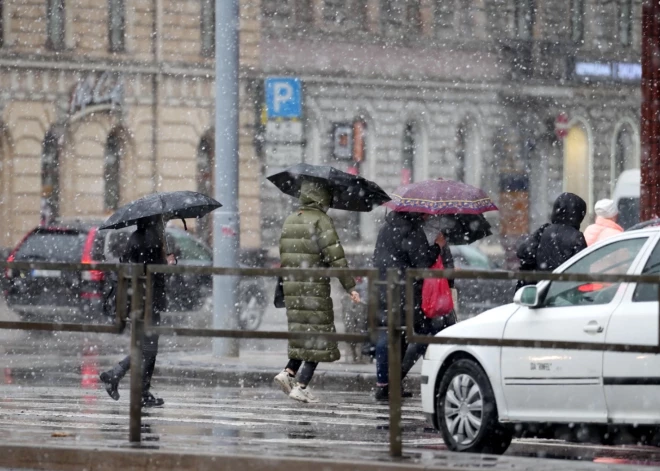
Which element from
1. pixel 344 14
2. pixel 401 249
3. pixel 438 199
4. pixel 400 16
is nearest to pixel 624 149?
pixel 400 16

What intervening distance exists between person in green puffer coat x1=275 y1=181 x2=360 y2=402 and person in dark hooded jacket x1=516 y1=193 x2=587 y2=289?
1.47 m

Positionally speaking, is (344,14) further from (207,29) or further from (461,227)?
(461,227)

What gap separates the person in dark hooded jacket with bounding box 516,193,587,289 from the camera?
12.5 m

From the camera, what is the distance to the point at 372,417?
11883 millimetres

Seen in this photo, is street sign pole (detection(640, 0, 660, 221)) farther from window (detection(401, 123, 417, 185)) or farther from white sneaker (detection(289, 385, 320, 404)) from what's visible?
window (detection(401, 123, 417, 185))

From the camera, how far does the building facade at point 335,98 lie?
132ft

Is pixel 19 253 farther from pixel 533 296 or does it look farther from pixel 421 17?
pixel 421 17

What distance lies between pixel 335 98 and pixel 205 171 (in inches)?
166

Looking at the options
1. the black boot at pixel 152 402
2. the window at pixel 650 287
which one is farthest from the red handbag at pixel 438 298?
the window at pixel 650 287

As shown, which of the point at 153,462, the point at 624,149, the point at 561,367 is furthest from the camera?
the point at 624,149

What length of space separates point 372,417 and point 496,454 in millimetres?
2499

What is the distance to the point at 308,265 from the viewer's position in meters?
12.4

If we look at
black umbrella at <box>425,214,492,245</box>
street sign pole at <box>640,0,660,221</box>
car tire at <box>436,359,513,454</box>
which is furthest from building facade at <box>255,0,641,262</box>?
car tire at <box>436,359,513,454</box>

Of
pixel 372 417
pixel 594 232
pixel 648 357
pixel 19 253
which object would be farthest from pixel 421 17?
pixel 648 357
